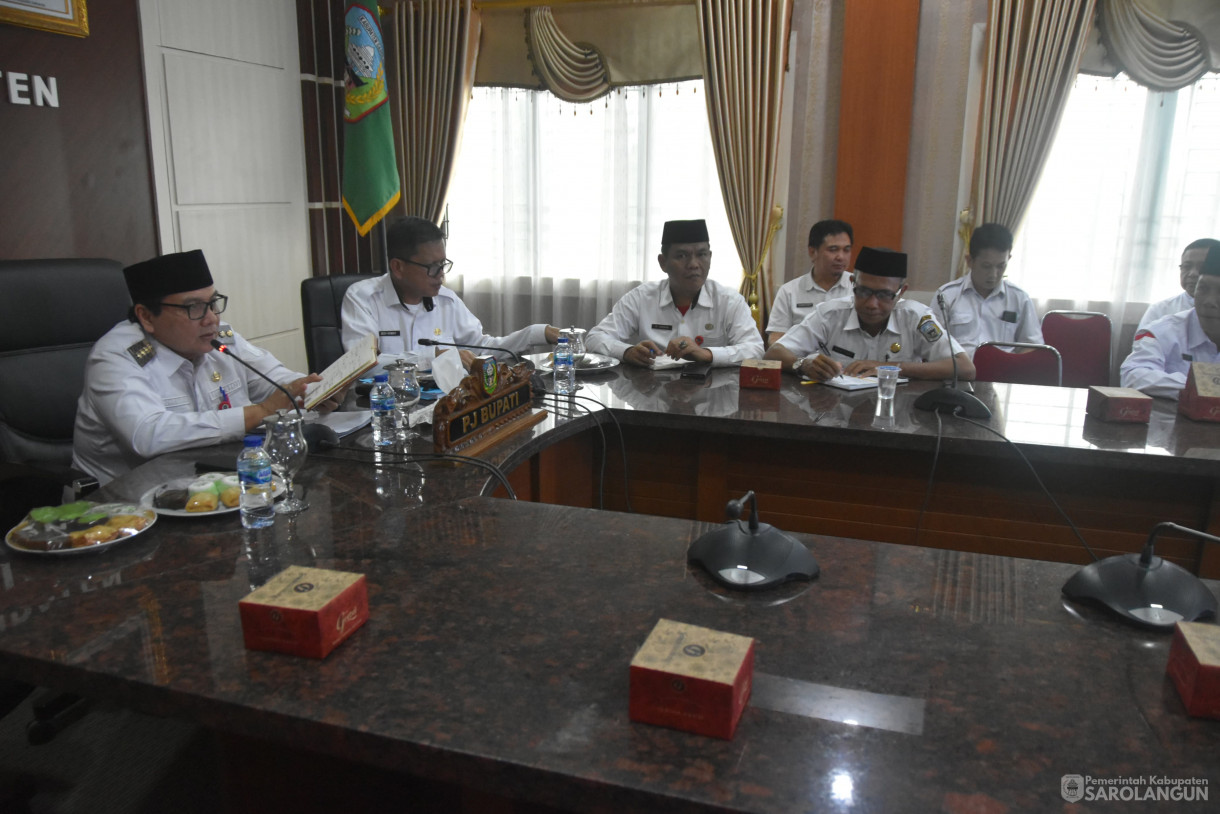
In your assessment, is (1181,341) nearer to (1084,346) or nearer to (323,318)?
(1084,346)

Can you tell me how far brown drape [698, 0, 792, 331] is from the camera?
13.7ft

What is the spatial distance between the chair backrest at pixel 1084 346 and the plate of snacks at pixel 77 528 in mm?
3340

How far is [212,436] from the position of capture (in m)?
1.91

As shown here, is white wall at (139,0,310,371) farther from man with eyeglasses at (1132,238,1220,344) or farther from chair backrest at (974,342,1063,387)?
man with eyeglasses at (1132,238,1220,344)

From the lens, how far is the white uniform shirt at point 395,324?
310 cm

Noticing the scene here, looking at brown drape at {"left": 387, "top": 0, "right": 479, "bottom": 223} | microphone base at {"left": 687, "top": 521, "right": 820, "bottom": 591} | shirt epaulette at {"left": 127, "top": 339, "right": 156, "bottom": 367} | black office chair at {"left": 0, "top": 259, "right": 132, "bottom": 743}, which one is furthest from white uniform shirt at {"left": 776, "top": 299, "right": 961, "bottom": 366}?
brown drape at {"left": 387, "top": 0, "right": 479, "bottom": 223}

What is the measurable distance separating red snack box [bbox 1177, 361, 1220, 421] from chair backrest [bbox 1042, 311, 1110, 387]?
1.18 m

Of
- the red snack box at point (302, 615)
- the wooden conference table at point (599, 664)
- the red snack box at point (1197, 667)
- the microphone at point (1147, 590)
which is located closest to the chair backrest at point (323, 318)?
the wooden conference table at point (599, 664)

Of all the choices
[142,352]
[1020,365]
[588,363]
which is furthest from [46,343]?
[1020,365]

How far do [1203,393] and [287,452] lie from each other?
2261 millimetres

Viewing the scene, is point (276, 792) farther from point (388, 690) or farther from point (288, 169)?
point (288, 169)

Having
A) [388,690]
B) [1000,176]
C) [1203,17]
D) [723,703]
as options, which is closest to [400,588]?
[388,690]

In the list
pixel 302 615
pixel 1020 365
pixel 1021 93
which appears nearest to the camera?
pixel 302 615

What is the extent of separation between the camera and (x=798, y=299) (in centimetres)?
399
